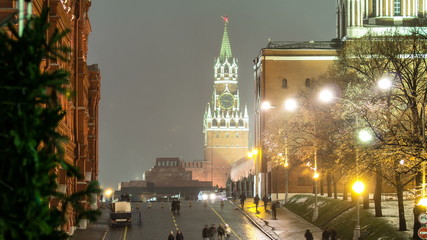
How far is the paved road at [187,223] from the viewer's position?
187ft

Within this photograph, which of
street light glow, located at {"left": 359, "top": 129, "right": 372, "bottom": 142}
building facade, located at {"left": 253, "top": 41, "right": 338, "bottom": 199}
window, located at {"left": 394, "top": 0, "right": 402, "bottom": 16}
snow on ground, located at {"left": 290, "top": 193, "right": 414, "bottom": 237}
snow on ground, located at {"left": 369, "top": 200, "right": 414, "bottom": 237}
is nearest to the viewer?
street light glow, located at {"left": 359, "top": 129, "right": 372, "bottom": 142}

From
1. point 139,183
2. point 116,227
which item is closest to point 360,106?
point 116,227

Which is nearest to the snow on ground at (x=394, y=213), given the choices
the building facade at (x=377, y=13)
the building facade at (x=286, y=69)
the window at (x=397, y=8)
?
the building facade at (x=286, y=69)

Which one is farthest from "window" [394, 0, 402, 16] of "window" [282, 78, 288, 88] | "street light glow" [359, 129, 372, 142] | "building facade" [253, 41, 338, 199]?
"street light glow" [359, 129, 372, 142]

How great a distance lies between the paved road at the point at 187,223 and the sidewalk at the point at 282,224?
658 millimetres

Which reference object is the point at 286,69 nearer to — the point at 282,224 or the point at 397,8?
the point at 397,8

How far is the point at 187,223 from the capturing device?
65938mm

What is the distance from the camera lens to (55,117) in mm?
12797

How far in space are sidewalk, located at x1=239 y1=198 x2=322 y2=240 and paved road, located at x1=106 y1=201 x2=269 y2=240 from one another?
2.16 ft

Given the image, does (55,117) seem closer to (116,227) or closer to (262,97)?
(116,227)

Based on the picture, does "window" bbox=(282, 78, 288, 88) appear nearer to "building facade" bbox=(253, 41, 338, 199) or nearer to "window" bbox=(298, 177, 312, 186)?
"building facade" bbox=(253, 41, 338, 199)

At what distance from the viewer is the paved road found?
2249 inches

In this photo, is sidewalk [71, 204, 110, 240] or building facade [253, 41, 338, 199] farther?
building facade [253, 41, 338, 199]

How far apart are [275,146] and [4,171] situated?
61.5 meters
